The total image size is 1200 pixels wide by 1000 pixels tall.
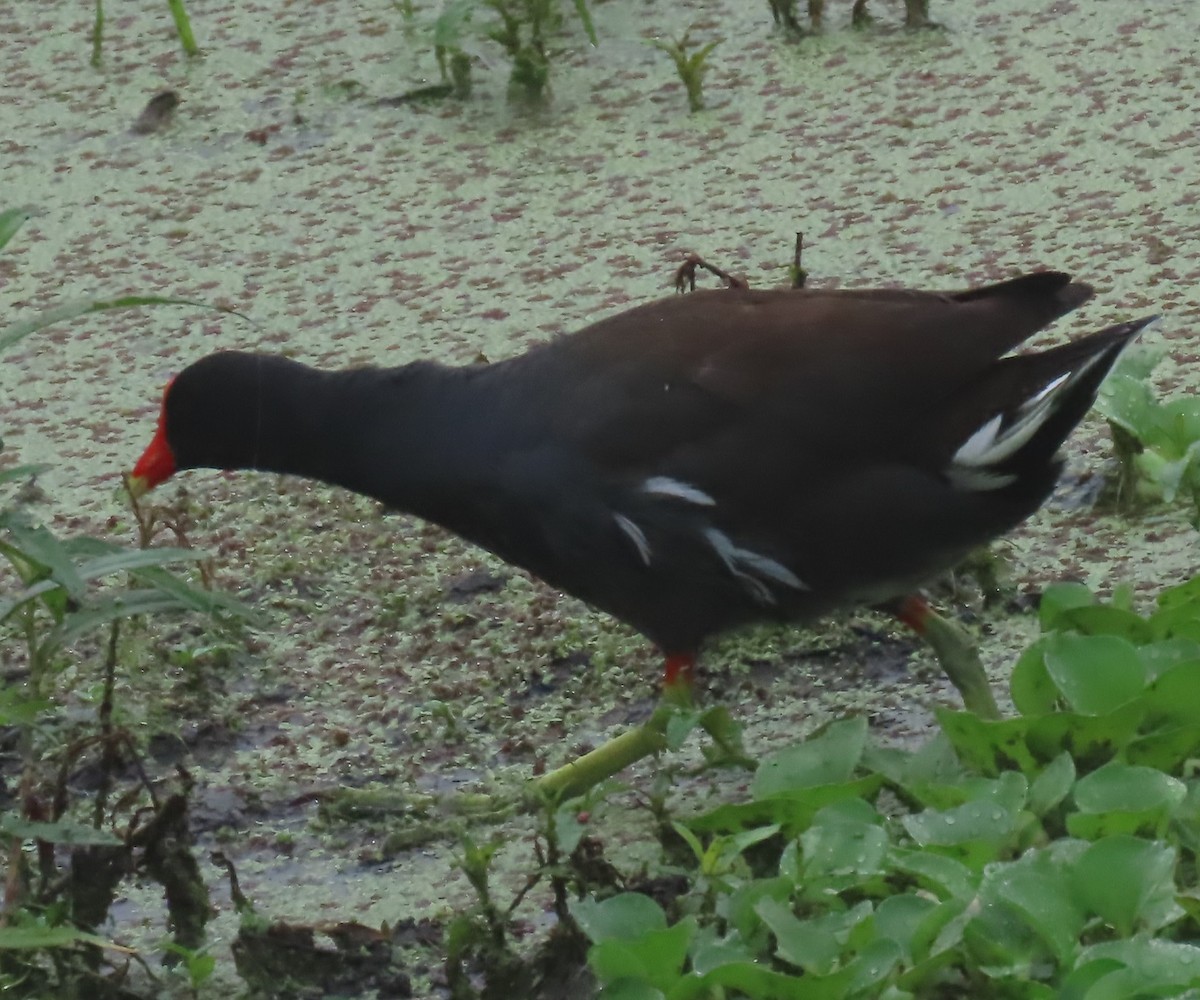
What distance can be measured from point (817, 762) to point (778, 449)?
33 cm

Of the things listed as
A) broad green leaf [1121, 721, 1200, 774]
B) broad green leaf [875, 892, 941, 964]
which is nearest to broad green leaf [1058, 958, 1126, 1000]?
broad green leaf [875, 892, 941, 964]

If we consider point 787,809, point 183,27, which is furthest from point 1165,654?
point 183,27

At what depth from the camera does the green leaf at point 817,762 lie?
2004mm

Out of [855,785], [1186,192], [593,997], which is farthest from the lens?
[1186,192]

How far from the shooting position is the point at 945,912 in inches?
66.6

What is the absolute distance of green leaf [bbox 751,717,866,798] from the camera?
6.57 ft

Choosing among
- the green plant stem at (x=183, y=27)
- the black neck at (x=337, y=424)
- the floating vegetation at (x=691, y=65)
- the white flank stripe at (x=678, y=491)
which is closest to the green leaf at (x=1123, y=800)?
the white flank stripe at (x=678, y=491)

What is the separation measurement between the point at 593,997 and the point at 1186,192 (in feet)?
6.29

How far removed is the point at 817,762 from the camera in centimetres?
202

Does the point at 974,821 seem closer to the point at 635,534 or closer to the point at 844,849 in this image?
the point at 844,849

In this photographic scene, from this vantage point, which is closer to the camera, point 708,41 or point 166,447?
point 166,447

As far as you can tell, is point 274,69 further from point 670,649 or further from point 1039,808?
point 1039,808

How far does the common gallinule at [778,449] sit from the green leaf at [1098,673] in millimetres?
241

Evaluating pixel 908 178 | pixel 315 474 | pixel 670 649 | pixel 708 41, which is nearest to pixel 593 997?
pixel 670 649
